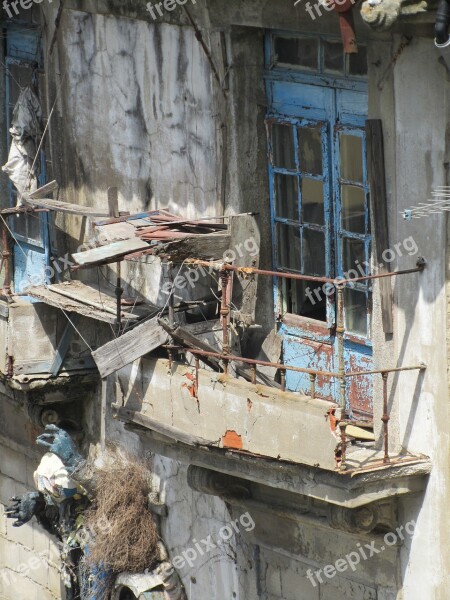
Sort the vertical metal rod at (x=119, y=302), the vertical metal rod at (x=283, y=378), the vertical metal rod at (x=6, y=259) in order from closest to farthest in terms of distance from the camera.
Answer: the vertical metal rod at (x=283, y=378)
the vertical metal rod at (x=119, y=302)
the vertical metal rod at (x=6, y=259)

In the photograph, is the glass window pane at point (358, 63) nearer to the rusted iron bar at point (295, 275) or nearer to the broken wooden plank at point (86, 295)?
the rusted iron bar at point (295, 275)

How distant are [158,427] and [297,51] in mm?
2802

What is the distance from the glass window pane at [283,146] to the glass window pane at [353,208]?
1.88 ft

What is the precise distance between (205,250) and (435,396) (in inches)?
80.7

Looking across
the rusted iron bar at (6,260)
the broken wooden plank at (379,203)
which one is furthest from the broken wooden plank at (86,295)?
the broken wooden plank at (379,203)

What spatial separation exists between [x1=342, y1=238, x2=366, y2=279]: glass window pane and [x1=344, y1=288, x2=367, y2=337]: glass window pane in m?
0.14

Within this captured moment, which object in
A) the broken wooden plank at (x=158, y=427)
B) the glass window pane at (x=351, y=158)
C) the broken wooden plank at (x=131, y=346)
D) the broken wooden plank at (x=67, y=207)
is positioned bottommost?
the broken wooden plank at (x=158, y=427)

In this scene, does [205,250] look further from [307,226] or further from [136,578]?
[136,578]

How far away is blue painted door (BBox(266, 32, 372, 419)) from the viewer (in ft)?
41.9

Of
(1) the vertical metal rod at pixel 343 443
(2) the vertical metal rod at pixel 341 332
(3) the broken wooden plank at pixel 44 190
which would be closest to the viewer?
(2) the vertical metal rod at pixel 341 332

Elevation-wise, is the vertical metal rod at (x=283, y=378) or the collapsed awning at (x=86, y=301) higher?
the collapsed awning at (x=86, y=301)

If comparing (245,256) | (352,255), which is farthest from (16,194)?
(352,255)

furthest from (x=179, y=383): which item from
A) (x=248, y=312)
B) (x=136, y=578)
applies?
(x=136, y=578)

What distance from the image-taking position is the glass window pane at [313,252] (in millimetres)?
13203
